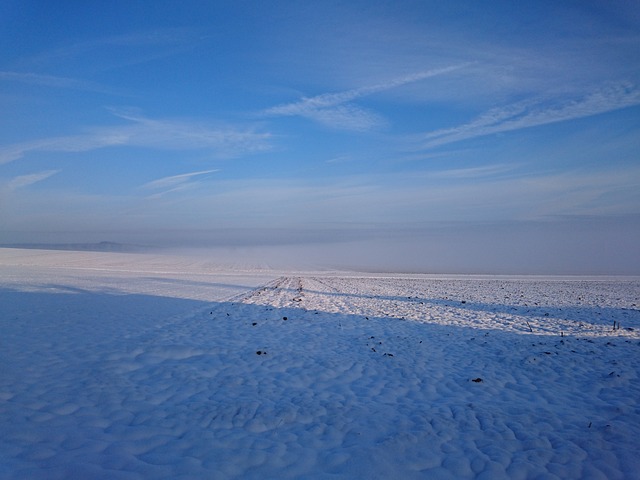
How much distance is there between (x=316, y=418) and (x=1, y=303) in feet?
57.6

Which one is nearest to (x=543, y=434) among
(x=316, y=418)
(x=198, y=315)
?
(x=316, y=418)

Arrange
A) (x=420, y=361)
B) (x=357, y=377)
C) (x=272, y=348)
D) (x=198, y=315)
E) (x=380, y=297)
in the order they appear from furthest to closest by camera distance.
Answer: (x=380, y=297) → (x=198, y=315) → (x=272, y=348) → (x=420, y=361) → (x=357, y=377)

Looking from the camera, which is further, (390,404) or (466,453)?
(390,404)

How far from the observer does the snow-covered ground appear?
17.0ft

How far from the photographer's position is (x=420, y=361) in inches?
402

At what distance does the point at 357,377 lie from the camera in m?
8.89

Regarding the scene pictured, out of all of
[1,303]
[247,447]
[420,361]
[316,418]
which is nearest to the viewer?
[247,447]

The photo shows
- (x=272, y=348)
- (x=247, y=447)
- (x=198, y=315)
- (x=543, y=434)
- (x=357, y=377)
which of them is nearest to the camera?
(x=247, y=447)

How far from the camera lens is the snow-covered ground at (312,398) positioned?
17.0ft

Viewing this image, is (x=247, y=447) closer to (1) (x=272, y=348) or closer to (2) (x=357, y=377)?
(2) (x=357, y=377)

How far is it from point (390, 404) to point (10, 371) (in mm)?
7660

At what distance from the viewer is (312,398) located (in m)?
7.53

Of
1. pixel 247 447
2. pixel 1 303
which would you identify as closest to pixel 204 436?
pixel 247 447

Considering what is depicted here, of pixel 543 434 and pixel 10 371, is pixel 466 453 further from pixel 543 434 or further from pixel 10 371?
pixel 10 371
